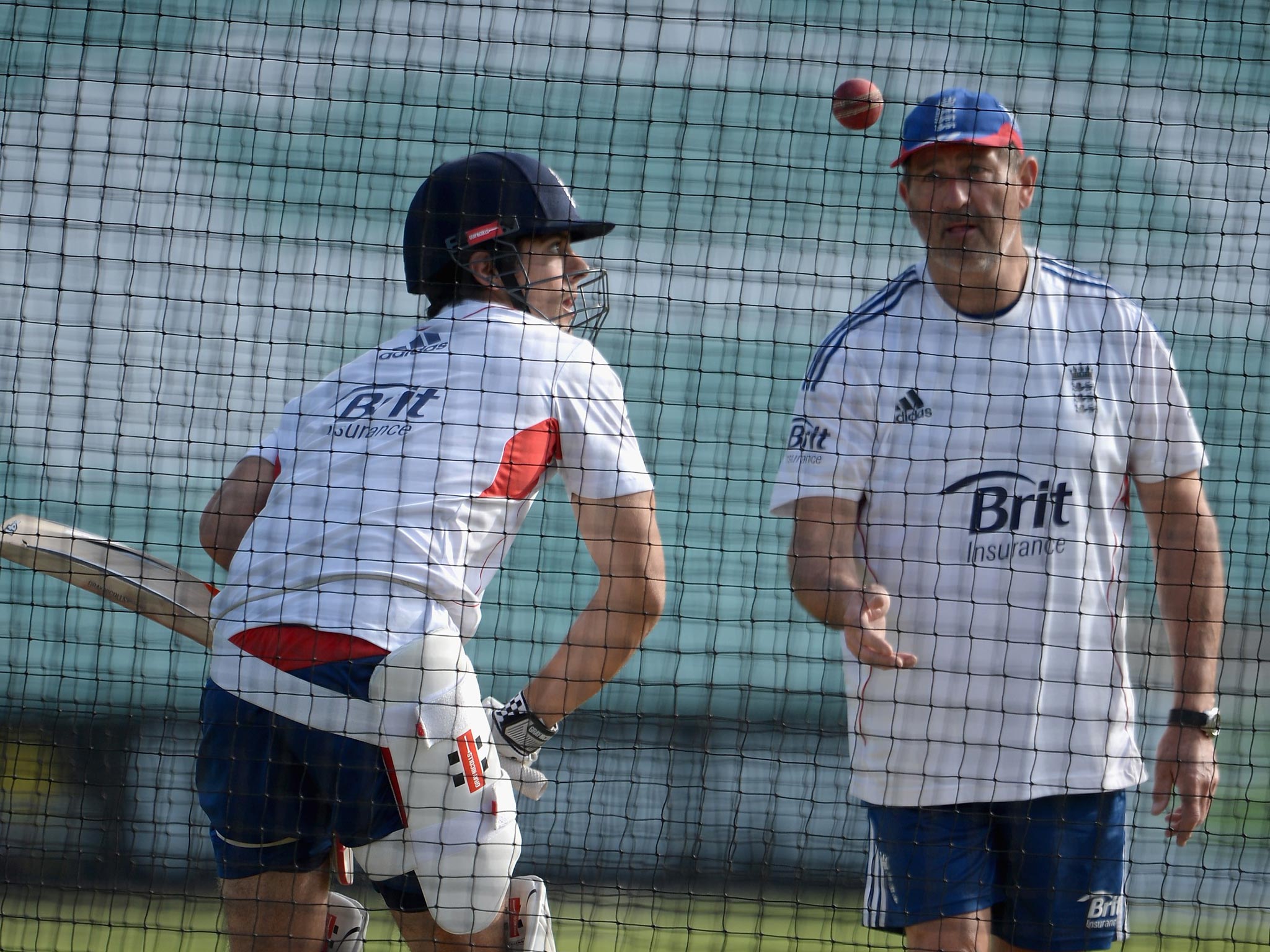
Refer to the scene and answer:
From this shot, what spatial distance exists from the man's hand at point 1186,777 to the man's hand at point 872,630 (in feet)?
1.88

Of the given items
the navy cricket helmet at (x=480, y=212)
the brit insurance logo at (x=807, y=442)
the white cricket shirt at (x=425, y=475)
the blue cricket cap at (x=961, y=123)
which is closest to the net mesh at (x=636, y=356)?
the navy cricket helmet at (x=480, y=212)

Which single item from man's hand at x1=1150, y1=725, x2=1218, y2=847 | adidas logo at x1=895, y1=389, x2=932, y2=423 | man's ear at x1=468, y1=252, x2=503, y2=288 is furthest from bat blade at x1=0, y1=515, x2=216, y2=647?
man's hand at x1=1150, y1=725, x2=1218, y2=847

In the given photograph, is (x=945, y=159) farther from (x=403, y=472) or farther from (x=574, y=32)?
(x=574, y=32)

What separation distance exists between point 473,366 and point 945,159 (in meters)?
1.09

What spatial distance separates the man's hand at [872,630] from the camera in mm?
2529

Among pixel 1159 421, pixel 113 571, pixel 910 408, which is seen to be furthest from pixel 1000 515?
pixel 113 571

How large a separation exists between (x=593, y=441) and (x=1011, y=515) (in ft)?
2.70

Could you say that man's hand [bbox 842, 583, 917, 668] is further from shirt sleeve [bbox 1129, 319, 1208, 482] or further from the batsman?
shirt sleeve [bbox 1129, 319, 1208, 482]

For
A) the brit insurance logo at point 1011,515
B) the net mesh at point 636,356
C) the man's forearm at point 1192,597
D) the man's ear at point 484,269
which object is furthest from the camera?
the net mesh at point 636,356

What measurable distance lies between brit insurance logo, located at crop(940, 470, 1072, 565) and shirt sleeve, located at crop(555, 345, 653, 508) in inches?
25.3

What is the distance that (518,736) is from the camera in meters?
2.61

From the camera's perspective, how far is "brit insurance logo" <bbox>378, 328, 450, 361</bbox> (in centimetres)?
265

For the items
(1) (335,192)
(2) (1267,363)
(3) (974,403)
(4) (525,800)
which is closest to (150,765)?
(4) (525,800)

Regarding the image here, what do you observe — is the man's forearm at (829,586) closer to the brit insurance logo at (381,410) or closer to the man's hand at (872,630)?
the man's hand at (872,630)
